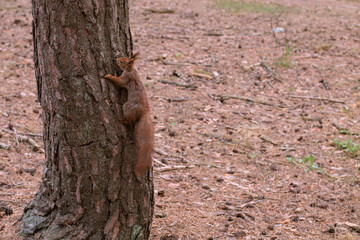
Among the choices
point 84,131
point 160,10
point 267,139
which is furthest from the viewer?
point 160,10

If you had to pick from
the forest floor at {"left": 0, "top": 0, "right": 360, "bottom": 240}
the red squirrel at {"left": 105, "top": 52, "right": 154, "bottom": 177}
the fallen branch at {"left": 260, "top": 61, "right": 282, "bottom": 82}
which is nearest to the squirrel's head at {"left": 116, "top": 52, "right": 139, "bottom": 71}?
the red squirrel at {"left": 105, "top": 52, "right": 154, "bottom": 177}

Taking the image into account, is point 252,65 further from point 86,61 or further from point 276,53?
point 86,61

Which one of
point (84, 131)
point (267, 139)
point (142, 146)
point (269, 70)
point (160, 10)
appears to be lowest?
point (267, 139)

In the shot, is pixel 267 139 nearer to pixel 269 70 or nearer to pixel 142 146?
pixel 269 70

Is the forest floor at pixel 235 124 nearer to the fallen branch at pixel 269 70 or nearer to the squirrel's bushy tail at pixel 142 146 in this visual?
the fallen branch at pixel 269 70

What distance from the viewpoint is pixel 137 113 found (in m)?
2.56

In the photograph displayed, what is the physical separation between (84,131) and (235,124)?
11.4 ft

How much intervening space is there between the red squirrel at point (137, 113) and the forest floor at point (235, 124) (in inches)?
30.8

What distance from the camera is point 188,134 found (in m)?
5.19

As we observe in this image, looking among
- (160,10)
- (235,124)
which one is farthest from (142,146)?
(160,10)

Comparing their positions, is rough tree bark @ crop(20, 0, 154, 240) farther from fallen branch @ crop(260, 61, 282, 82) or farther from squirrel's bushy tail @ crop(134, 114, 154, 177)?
fallen branch @ crop(260, 61, 282, 82)

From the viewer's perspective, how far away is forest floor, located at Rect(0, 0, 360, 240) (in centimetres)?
346

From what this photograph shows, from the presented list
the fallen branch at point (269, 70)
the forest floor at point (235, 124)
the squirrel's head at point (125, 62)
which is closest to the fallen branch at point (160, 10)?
the forest floor at point (235, 124)

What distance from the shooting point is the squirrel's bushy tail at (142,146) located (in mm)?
2598
